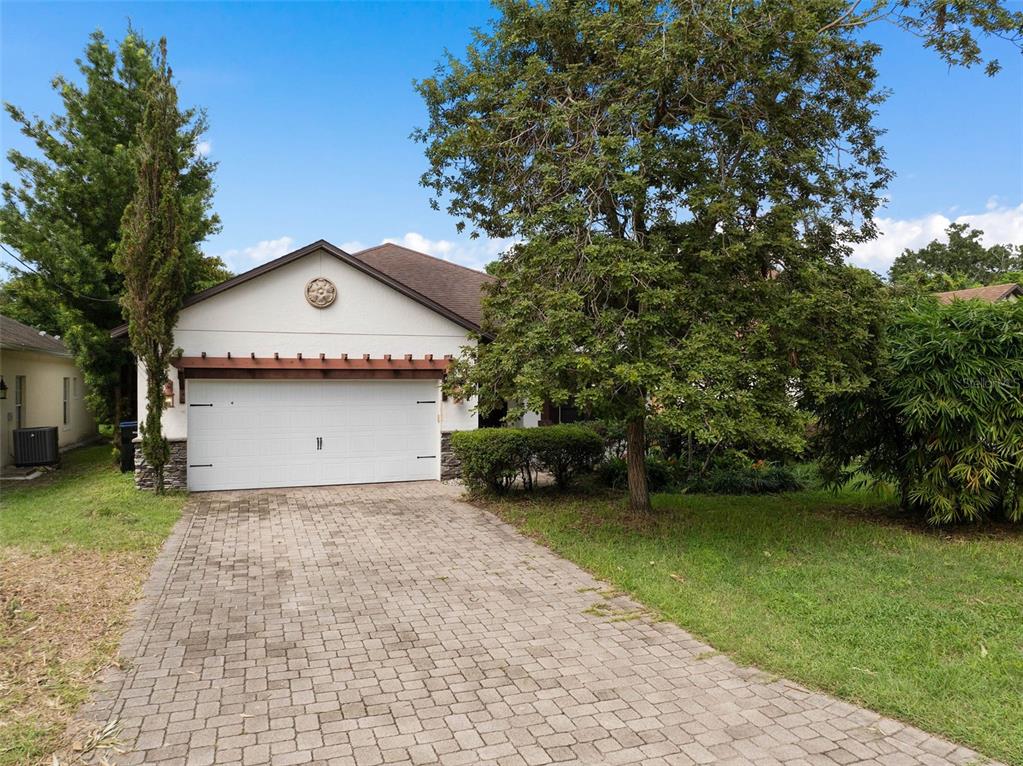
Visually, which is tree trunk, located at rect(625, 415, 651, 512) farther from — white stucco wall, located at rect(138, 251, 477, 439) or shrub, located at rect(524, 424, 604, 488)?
white stucco wall, located at rect(138, 251, 477, 439)

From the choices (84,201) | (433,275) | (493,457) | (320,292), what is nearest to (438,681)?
(493,457)

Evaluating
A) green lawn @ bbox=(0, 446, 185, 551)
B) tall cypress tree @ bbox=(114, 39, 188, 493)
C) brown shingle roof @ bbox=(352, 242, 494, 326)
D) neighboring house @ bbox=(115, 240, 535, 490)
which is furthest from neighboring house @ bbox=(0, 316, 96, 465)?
brown shingle roof @ bbox=(352, 242, 494, 326)

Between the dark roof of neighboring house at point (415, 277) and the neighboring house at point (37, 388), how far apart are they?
2.93 metres

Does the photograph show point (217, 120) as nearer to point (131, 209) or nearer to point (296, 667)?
point (131, 209)

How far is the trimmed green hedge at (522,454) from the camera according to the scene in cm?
→ 1064

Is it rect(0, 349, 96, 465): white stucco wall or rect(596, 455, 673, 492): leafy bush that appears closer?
rect(596, 455, 673, 492): leafy bush

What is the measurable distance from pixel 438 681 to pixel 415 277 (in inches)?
536

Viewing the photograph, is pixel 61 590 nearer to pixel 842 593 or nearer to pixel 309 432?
pixel 309 432

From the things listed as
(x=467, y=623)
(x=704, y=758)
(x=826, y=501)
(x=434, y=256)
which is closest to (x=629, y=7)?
(x=467, y=623)

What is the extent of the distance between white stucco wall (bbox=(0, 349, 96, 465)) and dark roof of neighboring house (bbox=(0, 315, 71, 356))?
206 millimetres

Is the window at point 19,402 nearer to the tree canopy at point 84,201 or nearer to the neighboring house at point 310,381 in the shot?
the tree canopy at point 84,201

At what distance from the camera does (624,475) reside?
464 inches

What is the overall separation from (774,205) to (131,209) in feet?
33.1

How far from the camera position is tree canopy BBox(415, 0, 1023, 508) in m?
6.51
